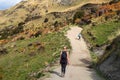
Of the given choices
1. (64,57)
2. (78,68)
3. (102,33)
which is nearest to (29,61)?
(78,68)

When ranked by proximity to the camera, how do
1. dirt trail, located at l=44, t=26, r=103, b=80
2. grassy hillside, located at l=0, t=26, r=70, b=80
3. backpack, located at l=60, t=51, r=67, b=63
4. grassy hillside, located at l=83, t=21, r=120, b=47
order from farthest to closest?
grassy hillside, located at l=83, t=21, r=120, b=47, grassy hillside, located at l=0, t=26, r=70, b=80, dirt trail, located at l=44, t=26, r=103, b=80, backpack, located at l=60, t=51, r=67, b=63

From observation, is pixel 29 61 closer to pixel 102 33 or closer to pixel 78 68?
pixel 78 68

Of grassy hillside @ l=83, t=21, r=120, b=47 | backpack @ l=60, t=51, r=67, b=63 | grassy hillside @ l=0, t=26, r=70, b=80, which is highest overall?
backpack @ l=60, t=51, r=67, b=63

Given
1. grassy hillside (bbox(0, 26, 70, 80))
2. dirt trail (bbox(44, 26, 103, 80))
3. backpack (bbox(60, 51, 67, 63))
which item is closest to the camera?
backpack (bbox(60, 51, 67, 63))

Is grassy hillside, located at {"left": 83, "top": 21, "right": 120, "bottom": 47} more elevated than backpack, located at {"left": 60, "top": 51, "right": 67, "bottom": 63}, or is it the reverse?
backpack, located at {"left": 60, "top": 51, "right": 67, "bottom": 63}

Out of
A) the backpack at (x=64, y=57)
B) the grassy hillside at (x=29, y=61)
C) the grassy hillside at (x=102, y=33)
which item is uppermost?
the backpack at (x=64, y=57)

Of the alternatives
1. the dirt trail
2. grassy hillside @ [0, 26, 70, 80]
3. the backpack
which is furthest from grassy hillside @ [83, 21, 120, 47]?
the backpack

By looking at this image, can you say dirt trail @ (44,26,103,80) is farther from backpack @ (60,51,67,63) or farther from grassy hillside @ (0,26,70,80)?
grassy hillside @ (0,26,70,80)

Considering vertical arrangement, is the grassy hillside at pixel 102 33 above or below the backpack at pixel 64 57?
below

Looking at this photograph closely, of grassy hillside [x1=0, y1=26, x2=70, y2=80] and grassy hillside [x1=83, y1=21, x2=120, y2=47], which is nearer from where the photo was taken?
grassy hillside [x1=0, y1=26, x2=70, y2=80]

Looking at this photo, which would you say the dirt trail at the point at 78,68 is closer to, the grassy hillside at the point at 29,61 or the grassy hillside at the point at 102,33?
the grassy hillside at the point at 29,61

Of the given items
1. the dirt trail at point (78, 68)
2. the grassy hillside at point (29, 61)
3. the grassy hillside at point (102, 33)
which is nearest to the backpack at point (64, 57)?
the dirt trail at point (78, 68)

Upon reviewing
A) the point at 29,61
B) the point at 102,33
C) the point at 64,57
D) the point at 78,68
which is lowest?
the point at 29,61

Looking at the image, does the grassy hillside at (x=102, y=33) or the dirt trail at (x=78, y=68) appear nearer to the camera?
the dirt trail at (x=78, y=68)
